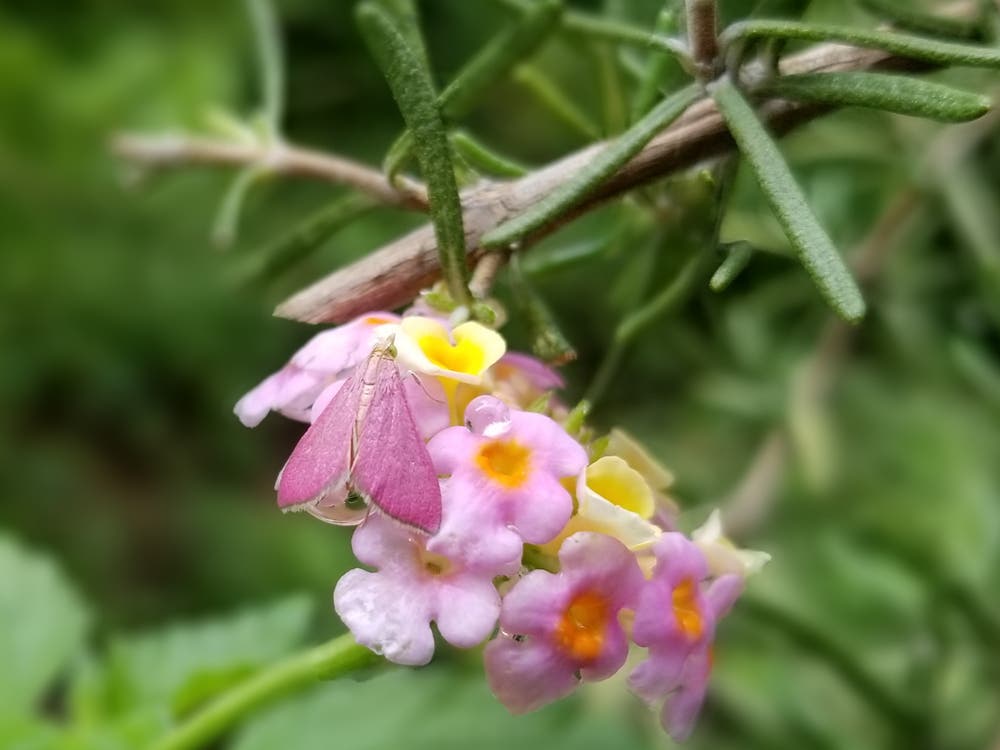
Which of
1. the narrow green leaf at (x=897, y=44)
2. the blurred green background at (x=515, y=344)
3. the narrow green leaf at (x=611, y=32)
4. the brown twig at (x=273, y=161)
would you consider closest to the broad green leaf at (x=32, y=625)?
the blurred green background at (x=515, y=344)

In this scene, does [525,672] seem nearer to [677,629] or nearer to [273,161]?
[677,629]

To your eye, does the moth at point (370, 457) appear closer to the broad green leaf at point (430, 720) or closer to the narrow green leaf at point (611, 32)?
the narrow green leaf at point (611, 32)

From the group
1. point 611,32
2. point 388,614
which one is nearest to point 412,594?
point 388,614

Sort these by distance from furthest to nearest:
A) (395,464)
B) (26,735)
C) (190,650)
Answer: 1. (190,650)
2. (26,735)
3. (395,464)

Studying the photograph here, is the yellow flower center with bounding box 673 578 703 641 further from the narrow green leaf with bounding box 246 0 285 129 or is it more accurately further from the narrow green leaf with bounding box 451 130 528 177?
the narrow green leaf with bounding box 246 0 285 129

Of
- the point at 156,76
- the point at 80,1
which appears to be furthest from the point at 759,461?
the point at 80,1
